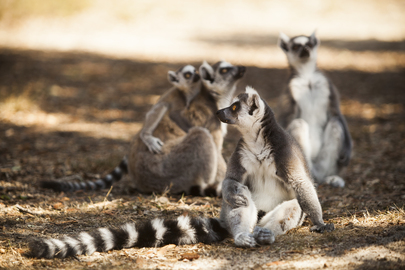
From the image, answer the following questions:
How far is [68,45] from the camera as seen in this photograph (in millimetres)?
16984

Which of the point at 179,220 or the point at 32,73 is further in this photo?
the point at 32,73

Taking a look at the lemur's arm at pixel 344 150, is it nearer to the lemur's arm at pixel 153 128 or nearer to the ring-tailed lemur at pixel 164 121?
the ring-tailed lemur at pixel 164 121

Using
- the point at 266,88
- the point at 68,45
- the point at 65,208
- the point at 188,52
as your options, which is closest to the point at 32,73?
the point at 68,45

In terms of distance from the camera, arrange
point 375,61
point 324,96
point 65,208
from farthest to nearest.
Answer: point 375,61 → point 324,96 → point 65,208

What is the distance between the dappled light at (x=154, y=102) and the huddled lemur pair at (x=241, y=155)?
5.9 inches

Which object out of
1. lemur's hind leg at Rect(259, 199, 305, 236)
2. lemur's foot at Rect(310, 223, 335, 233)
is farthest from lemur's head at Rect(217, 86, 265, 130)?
lemur's foot at Rect(310, 223, 335, 233)

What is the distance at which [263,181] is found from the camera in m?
3.97

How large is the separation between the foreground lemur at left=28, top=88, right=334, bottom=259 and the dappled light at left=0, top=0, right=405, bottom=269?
0.12 metres

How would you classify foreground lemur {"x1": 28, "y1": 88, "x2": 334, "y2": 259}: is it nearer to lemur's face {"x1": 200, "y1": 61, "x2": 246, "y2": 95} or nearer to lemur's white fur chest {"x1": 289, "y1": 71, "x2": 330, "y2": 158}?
lemur's face {"x1": 200, "y1": 61, "x2": 246, "y2": 95}

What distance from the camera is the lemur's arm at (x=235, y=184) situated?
372 centimetres

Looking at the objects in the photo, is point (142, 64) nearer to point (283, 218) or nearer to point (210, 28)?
point (210, 28)

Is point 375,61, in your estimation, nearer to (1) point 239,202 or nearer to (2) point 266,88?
(2) point 266,88

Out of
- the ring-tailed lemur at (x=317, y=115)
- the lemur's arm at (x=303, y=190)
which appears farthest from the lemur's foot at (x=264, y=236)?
the ring-tailed lemur at (x=317, y=115)

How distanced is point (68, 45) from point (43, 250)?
15.1m
